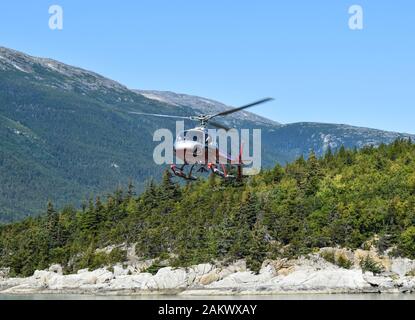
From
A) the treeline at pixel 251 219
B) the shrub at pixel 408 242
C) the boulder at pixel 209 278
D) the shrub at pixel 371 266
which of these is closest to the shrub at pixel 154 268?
the treeline at pixel 251 219

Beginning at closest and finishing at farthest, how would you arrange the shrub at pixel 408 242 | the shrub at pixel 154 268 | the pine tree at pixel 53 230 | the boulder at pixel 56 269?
the shrub at pixel 408 242 → the shrub at pixel 154 268 → the boulder at pixel 56 269 → the pine tree at pixel 53 230

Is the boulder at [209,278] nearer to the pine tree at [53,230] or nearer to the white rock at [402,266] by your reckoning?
the white rock at [402,266]

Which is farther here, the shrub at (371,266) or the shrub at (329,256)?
the shrub at (329,256)

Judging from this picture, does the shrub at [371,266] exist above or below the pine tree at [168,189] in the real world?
below

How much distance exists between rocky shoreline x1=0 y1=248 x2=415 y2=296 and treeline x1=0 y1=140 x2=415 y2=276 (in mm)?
2108

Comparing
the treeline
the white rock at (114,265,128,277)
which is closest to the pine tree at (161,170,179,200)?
the treeline

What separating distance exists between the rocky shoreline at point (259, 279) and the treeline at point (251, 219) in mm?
2108

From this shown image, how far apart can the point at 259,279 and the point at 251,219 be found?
1904 centimetres

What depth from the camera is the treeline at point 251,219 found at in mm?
137500

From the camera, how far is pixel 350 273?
Answer: 4953 inches

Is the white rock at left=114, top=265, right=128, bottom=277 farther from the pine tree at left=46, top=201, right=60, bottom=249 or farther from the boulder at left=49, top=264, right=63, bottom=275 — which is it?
the pine tree at left=46, top=201, right=60, bottom=249

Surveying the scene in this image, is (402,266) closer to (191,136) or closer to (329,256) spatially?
(329,256)
